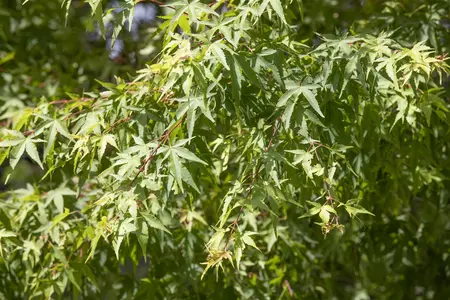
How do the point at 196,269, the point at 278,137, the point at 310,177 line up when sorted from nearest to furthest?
the point at 310,177 → the point at 278,137 → the point at 196,269

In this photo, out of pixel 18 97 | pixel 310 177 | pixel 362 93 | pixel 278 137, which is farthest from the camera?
pixel 18 97

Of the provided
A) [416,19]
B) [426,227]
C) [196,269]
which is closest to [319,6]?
[416,19]

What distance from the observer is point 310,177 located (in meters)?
1.69

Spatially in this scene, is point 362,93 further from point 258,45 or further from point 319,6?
point 319,6

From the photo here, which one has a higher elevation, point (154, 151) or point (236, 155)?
point (154, 151)

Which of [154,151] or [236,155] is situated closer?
[154,151]

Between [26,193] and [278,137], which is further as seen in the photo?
[26,193]

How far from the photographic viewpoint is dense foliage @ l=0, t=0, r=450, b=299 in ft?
5.74

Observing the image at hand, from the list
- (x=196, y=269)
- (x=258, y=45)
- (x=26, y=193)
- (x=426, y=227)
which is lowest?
(x=426, y=227)

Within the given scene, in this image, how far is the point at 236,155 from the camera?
2373mm

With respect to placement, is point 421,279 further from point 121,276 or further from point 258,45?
point 258,45

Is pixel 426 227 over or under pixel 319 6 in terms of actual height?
under

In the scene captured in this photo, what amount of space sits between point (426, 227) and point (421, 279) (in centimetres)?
29

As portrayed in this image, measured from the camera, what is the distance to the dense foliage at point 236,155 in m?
1.75
